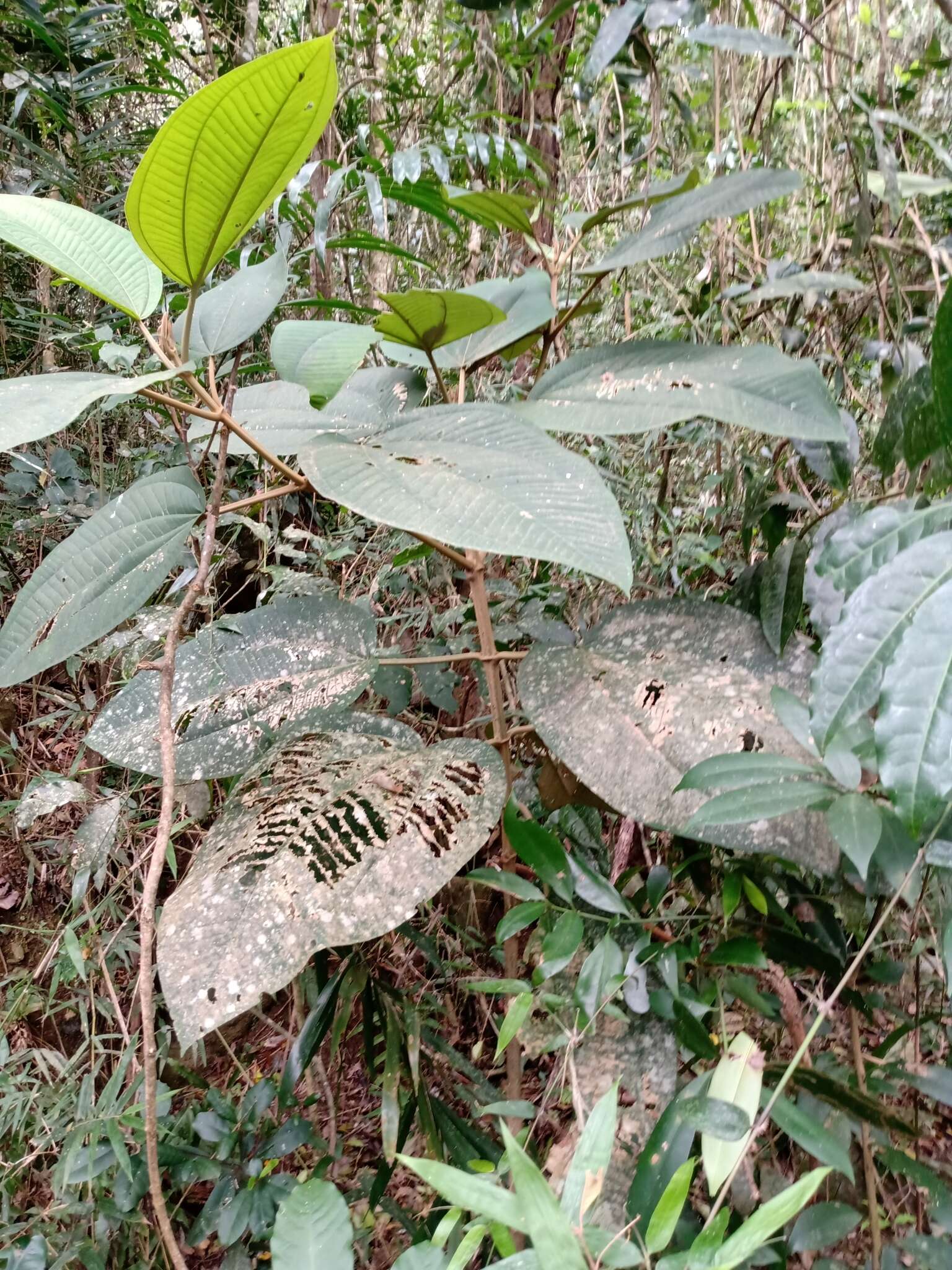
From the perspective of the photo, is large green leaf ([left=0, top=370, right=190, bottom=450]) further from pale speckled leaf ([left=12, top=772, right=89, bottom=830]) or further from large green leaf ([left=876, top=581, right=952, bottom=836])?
pale speckled leaf ([left=12, top=772, right=89, bottom=830])

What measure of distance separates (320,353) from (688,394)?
1.05ft

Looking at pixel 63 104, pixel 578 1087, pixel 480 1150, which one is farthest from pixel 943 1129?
pixel 63 104

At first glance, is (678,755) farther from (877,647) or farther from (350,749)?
(350,749)

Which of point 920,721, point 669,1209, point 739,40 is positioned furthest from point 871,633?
point 739,40

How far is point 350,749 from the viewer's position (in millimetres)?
607

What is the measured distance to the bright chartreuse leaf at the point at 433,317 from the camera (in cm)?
54

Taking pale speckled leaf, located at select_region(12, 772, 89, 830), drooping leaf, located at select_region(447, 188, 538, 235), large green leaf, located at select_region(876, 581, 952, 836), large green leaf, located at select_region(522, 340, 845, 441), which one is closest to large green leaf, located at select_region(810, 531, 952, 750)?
large green leaf, located at select_region(876, 581, 952, 836)

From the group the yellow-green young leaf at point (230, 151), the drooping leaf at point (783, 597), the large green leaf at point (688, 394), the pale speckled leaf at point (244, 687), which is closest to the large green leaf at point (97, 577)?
the pale speckled leaf at point (244, 687)

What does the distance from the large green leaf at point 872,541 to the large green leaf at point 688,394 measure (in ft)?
0.21

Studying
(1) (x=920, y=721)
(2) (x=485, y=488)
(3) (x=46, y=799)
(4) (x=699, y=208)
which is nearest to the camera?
(1) (x=920, y=721)

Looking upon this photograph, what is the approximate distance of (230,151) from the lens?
17.1 inches

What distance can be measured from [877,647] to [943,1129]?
3.39ft

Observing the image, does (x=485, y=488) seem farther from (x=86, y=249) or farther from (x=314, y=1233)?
(x=314, y=1233)

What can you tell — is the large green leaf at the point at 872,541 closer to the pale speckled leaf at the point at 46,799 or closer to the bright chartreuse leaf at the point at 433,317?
the bright chartreuse leaf at the point at 433,317
